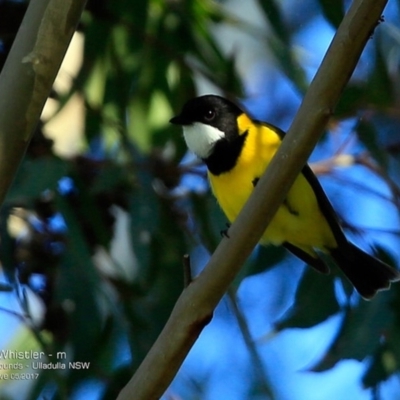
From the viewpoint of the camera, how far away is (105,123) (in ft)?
6.63

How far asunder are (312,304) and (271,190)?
0.77 metres

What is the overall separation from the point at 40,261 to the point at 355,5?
112 cm

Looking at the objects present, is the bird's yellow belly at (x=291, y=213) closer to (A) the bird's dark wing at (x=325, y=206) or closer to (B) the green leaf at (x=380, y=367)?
(A) the bird's dark wing at (x=325, y=206)

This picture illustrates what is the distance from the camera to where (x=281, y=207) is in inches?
69.8

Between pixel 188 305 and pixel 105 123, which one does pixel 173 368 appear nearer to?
pixel 188 305

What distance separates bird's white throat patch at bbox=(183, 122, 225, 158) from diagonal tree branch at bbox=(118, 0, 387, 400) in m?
0.79

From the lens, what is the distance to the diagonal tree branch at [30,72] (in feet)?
3.38

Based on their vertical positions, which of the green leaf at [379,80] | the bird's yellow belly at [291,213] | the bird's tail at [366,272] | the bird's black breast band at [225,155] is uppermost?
the green leaf at [379,80]

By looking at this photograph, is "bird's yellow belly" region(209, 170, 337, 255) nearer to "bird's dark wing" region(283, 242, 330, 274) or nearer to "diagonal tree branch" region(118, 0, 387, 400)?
"bird's dark wing" region(283, 242, 330, 274)

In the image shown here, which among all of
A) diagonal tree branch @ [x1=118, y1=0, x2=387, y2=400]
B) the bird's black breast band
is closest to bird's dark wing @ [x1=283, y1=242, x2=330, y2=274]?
the bird's black breast band

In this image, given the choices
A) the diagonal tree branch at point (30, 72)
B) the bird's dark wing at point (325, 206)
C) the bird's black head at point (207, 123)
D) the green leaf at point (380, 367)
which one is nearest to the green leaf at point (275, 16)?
the bird's black head at point (207, 123)

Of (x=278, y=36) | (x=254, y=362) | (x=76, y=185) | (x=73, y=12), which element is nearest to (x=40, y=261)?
(x=76, y=185)

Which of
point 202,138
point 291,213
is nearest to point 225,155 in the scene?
point 202,138

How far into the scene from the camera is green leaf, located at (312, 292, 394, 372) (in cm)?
161
